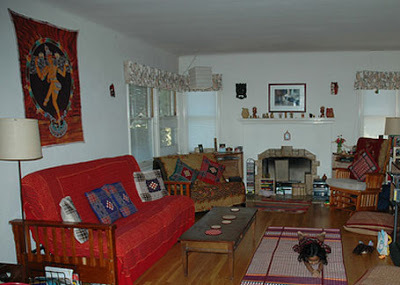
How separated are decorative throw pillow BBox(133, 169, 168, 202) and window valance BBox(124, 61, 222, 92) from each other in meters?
1.25

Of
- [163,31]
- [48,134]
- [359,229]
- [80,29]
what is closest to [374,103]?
[359,229]

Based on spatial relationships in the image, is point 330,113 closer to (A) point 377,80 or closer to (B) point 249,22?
(A) point 377,80

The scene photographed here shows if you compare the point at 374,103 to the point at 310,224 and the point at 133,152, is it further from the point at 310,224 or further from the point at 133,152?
the point at 133,152

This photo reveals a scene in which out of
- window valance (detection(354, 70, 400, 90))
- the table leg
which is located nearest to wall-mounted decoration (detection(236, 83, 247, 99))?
window valance (detection(354, 70, 400, 90))

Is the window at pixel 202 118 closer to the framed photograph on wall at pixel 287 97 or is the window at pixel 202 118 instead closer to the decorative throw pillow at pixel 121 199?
the framed photograph on wall at pixel 287 97

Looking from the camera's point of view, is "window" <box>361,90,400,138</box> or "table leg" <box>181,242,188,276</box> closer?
"table leg" <box>181,242,188,276</box>

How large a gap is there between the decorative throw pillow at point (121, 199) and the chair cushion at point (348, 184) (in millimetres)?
3137

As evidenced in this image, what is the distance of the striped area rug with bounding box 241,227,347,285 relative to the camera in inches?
130

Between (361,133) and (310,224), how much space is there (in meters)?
2.43

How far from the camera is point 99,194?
11.9 ft

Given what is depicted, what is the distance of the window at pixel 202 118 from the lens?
23.2 ft

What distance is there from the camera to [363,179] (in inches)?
218

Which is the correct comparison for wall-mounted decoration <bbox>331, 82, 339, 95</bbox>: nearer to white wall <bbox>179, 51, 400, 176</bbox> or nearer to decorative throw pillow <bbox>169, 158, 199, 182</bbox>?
white wall <bbox>179, 51, 400, 176</bbox>

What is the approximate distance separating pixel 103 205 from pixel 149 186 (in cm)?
101
